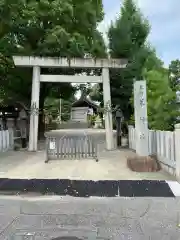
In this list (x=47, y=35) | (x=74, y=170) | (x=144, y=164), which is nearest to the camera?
(x=144, y=164)

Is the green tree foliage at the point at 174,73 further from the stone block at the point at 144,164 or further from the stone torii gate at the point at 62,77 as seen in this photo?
the stone block at the point at 144,164

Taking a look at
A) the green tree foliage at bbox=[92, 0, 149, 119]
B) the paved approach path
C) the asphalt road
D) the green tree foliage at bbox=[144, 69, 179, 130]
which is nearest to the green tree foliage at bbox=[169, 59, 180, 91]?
the green tree foliage at bbox=[144, 69, 179, 130]

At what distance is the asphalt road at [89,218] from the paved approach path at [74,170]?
154cm

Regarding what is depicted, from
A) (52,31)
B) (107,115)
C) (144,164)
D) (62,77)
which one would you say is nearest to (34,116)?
(62,77)

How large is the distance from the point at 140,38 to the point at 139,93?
8263 mm

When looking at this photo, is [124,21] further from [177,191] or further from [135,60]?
[177,191]

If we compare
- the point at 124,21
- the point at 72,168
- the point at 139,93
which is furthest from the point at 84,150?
the point at 124,21

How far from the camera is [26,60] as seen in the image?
1391 centimetres

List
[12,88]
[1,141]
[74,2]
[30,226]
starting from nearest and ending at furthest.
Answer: [30,226], [1,141], [74,2], [12,88]

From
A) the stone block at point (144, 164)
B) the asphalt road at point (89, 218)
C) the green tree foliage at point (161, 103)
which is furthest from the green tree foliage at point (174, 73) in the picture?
the asphalt road at point (89, 218)

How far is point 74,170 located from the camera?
28.3 feet

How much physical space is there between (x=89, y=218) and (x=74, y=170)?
149 inches

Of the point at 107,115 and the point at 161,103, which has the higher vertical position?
the point at 161,103

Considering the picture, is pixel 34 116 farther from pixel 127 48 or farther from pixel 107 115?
pixel 127 48
